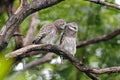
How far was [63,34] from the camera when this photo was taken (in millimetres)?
4285

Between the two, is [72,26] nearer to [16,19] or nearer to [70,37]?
[70,37]

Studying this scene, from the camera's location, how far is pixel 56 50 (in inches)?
114

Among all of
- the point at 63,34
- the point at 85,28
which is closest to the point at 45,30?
the point at 63,34

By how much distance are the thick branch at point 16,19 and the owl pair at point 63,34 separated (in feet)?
4.30

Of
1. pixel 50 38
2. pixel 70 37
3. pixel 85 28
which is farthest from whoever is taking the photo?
pixel 85 28

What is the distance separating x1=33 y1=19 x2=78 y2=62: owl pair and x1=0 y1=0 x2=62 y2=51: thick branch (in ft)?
4.30

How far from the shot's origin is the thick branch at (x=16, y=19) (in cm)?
255

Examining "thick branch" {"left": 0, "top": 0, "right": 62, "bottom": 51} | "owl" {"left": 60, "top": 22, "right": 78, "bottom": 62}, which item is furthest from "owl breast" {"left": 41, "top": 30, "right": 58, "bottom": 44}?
"thick branch" {"left": 0, "top": 0, "right": 62, "bottom": 51}

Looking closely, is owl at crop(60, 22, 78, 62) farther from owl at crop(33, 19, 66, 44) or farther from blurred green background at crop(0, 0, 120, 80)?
blurred green background at crop(0, 0, 120, 80)

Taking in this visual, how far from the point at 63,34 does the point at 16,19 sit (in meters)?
1.74

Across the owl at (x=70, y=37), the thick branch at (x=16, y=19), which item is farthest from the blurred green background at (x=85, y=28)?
the thick branch at (x=16, y=19)

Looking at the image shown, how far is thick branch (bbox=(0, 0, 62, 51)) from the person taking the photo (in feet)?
8.38

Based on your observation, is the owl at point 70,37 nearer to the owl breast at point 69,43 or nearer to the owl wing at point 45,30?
the owl breast at point 69,43

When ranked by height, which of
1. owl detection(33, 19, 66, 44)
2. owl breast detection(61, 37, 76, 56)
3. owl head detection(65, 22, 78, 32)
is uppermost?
owl head detection(65, 22, 78, 32)
